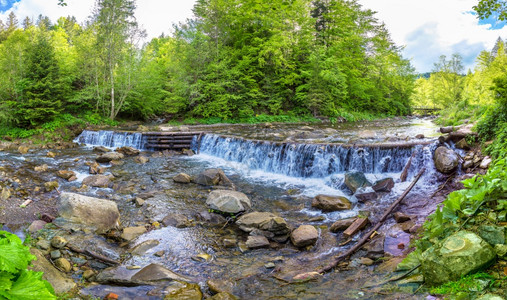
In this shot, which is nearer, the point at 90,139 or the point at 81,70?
the point at 90,139

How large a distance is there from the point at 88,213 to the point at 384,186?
24.3ft

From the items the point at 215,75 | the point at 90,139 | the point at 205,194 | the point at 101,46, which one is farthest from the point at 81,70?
the point at 205,194

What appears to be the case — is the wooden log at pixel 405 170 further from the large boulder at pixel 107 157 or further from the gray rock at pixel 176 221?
the large boulder at pixel 107 157

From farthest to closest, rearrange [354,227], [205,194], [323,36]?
[323,36] → [205,194] → [354,227]

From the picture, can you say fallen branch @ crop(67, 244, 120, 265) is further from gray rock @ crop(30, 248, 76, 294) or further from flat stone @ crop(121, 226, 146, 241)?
flat stone @ crop(121, 226, 146, 241)

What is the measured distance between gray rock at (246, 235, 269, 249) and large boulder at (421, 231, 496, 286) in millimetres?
2983

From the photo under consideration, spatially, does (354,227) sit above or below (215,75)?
below

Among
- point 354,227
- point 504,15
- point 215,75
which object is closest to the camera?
point 354,227

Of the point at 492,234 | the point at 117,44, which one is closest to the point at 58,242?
the point at 492,234

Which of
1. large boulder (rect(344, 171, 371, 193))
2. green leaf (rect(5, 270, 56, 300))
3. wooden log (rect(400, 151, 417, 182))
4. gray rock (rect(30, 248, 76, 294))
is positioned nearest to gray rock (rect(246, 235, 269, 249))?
gray rock (rect(30, 248, 76, 294))

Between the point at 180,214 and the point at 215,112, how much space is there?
1783 centimetres

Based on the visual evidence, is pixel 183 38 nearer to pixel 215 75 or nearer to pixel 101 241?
pixel 215 75

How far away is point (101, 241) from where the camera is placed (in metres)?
5.14

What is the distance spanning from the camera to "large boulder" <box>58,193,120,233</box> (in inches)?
223
